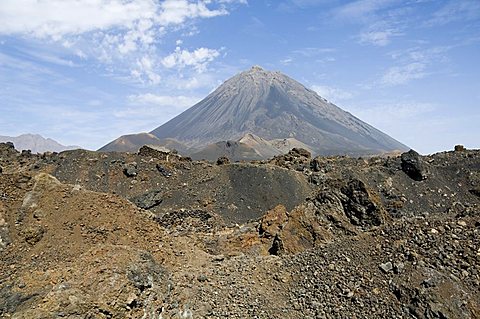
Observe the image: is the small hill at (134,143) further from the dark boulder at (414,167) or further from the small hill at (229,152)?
the dark boulder at (414,167)

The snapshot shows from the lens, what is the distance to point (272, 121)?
14162cm

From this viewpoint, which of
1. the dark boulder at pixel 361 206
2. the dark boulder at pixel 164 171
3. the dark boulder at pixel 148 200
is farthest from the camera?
the dark boulder at pixel 164 171

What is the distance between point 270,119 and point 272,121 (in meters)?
1.48

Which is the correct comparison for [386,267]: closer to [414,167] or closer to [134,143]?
[414,167]

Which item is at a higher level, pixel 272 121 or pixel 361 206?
pixel 272 121

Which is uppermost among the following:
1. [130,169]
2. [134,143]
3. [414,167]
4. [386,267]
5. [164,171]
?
[134,143]

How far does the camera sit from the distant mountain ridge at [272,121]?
12838 centimetres

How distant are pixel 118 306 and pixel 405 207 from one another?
18.1 meters

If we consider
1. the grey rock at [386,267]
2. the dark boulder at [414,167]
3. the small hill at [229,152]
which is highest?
the small hill at [229,152]

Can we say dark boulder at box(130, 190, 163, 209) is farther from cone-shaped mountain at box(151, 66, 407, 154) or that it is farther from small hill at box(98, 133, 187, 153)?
small hill at box(98, 133, 187, 153)

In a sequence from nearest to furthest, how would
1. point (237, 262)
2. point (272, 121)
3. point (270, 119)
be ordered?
point (237, 262)
point (272, 121)
point (270, 119)

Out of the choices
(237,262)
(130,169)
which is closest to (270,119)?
(130,169)

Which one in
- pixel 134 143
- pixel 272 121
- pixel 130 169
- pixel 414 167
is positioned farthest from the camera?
pixel 272 121

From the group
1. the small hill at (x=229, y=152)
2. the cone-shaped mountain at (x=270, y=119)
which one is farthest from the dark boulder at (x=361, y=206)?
the cone-shaped mountain at (x=270, y=119)
